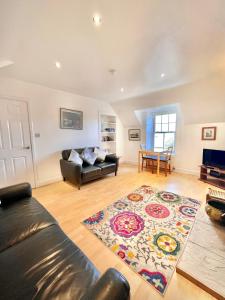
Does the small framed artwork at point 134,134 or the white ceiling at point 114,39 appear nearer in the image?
the white ceiling at point 114,39

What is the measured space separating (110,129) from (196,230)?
390cm

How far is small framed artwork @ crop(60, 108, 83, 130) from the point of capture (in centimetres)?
352

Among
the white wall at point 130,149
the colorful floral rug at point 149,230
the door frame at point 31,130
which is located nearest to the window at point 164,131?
the white wall at point 130,149

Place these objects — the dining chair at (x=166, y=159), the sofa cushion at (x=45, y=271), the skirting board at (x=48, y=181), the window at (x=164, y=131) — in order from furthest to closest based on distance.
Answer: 1. the window at (x=164, y=131)
2. the dining chair at (x=166, y=159)
3. the skirting board at (x=48, y=181)
4. the sofa cushion at (x=45, y=271)

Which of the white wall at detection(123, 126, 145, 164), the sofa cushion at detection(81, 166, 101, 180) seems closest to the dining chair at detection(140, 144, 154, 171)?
the white wall at detection(123, 126, 145, 164)

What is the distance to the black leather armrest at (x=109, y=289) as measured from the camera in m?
0.57

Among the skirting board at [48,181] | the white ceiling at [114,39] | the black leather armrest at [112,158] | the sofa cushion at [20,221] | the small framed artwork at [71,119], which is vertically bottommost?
the skirting board at [48,181]

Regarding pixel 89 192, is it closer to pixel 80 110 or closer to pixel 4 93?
pixel 80 110

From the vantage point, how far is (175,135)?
13.8 ft

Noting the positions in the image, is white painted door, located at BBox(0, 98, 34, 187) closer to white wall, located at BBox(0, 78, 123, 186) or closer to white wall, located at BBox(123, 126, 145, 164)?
white wall, located at BBox(0, 78, 123, 186)

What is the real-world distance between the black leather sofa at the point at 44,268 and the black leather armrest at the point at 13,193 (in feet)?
0.81

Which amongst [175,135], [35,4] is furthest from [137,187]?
[35,4]

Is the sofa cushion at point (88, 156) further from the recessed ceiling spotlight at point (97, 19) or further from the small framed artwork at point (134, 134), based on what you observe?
the recessed ceiling spotlight at point (97, 19)

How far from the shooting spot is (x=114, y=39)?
5.29 ft
